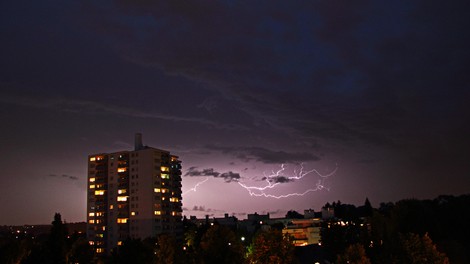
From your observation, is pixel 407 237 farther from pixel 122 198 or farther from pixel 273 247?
pixel 122 198

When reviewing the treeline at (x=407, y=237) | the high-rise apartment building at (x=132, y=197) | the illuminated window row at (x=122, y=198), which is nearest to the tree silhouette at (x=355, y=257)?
the treeline at (x=407, y=237)

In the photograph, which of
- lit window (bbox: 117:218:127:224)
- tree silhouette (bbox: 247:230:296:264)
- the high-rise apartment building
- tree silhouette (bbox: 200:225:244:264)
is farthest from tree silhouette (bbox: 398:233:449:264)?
lit window (bbox: 117:218:127:224)

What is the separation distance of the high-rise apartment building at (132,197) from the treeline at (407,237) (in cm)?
4517

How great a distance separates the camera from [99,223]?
100 metres

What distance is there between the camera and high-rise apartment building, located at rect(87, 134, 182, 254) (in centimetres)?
9700

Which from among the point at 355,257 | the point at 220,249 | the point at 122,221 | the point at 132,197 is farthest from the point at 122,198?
the point at 355,257

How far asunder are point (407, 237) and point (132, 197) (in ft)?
231

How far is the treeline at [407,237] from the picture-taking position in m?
37.2

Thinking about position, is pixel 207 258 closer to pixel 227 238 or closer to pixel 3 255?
pixel 227 238

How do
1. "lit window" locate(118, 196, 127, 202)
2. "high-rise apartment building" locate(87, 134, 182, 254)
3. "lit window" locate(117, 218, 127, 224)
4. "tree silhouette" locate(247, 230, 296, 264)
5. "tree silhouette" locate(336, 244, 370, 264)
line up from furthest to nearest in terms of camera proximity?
"lit window" locate(118, 196, 127, 202) < "lit window" locate(117, 218, 127, 224) < "high-rise apartment building" locate(87, 134, 182, 254) < "tree silhouette" locate(247, 230, 296, 264) < "tree silhouette" locate(336, 244, 370, 264)

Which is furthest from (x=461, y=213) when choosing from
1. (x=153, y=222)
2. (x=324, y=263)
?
(x=153, y=222)

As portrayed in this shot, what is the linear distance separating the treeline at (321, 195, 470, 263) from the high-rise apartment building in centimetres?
4517

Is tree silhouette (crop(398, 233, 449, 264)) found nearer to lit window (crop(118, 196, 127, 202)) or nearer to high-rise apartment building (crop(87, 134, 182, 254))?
high-rise apartment building (crop(87, 134, 182, 254))

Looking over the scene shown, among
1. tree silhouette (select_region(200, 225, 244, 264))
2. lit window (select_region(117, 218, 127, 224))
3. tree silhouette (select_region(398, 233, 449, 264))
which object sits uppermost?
lit window (select_region(117, 218, 127, 224))
